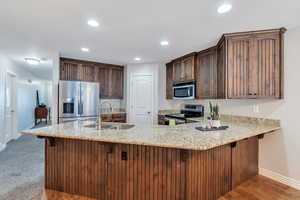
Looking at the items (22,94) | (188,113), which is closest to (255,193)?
(188,113)

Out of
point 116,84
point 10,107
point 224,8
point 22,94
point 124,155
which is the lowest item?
point 124,155

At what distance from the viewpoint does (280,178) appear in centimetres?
242

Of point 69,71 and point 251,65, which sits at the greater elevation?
point 69,71

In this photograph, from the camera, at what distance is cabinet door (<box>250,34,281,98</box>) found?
2303mm

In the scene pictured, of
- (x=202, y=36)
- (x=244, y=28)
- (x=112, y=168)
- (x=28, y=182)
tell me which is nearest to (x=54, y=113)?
(x=28, y=182)

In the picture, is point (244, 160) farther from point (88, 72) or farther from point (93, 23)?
point (88, 72)

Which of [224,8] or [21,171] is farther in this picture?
[21,171]

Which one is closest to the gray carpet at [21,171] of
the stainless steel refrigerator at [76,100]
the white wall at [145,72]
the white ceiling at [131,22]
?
the stainless steel refrigerator at [76,100]

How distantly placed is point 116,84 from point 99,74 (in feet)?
2.01

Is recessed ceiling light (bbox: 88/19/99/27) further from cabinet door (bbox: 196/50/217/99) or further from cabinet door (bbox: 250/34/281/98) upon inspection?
cabinet door (bbox: 250/34/281/98)

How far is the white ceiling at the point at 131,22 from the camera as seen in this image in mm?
1743

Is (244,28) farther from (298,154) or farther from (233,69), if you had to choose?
(298,154)

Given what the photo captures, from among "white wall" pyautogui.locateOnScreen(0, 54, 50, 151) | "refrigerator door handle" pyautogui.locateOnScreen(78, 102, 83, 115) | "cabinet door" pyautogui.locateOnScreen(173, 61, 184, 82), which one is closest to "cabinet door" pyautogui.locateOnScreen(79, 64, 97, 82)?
"refrigerator door handle" pyautogui.locateOnScreen(78, 102, 83, 115)

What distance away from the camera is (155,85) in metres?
4.67
